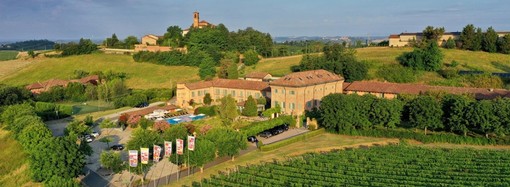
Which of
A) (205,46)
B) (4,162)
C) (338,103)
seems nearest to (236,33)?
(205,46)

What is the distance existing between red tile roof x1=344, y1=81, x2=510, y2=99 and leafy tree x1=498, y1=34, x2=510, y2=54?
3655 cm

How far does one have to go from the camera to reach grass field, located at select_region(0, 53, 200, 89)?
95.9m

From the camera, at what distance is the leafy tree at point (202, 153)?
38.0 m

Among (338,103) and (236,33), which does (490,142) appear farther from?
(236,33)

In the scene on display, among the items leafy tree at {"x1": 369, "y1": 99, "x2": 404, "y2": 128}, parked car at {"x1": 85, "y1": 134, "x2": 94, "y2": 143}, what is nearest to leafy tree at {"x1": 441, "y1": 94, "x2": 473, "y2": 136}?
leafy tree at {"x1": 369, "y1": 99, "x2": 404, "y2": 128}

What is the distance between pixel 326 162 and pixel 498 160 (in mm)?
15825

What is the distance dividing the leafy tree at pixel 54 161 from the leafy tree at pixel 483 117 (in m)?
40.3

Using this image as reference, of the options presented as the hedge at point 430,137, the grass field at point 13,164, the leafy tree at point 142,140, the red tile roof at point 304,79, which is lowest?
the grass field at point 13,164

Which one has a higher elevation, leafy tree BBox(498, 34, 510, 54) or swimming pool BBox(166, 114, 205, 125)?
leafy tree BBox(498, 34, 510, 54)

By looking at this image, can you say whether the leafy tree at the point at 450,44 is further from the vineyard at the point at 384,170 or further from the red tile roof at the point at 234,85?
the vineyard at the point at 384,170

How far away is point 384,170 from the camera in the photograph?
35.8 m

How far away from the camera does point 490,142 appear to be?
45.9 m

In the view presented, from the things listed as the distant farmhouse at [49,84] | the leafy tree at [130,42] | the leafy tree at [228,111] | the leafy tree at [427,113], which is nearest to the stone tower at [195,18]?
the leafy tree at [130,42]

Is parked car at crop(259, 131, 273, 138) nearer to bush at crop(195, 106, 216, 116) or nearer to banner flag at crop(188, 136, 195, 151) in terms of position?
bush at crop(195, 106, 216, 116)
